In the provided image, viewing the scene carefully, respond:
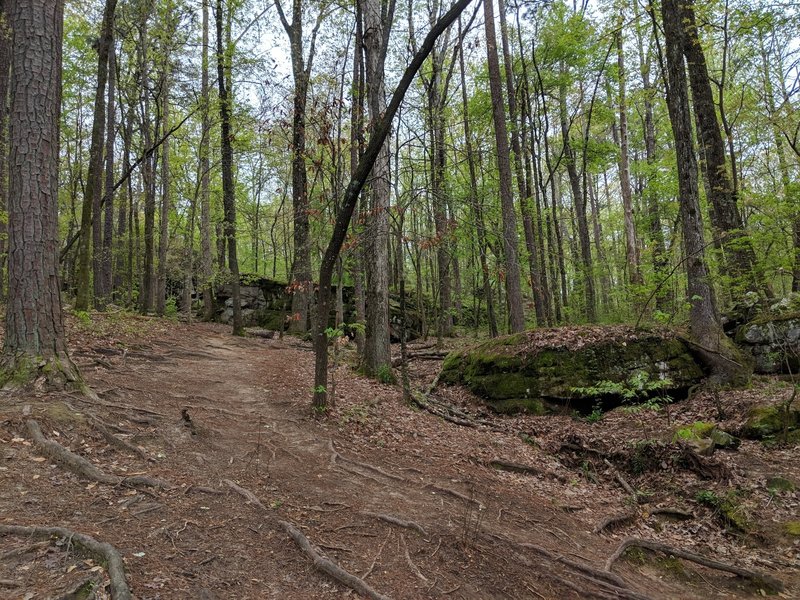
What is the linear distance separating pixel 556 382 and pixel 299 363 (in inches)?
263

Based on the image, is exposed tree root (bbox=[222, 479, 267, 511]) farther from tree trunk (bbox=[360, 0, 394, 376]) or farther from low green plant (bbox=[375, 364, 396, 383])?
low green plant (bbox=[375, 364, 396, 383])

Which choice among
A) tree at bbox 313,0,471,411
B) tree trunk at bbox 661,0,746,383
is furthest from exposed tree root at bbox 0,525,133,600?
tree trunk at bbox 661,0,746,383

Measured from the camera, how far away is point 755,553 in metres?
4.77

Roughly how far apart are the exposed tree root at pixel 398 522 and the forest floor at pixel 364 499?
0.04ft

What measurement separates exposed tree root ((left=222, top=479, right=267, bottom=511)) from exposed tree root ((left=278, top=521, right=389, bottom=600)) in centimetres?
63

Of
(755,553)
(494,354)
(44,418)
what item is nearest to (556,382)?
(494,354)

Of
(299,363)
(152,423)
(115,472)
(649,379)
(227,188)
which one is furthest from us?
(227,188)

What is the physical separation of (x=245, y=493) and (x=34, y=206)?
4209 millimetres

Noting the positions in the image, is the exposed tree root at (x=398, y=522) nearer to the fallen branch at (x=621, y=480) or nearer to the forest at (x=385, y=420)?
the forest at (x=385, y=420)

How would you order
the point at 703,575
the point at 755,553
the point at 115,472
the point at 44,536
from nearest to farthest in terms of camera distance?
the point at 44,536
the point at 115,472
the point at 703,575
the point at 755,553

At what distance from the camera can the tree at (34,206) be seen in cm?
528

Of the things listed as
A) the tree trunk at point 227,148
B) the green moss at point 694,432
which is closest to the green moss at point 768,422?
the green moss at point 694,432

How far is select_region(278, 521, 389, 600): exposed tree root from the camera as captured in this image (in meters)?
3.11

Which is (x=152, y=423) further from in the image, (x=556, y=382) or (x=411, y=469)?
(x=556, y=382)
